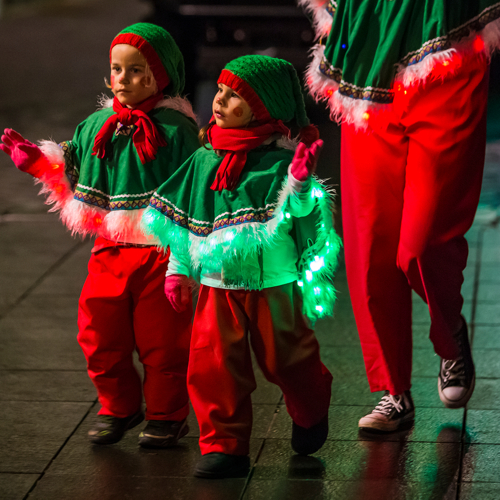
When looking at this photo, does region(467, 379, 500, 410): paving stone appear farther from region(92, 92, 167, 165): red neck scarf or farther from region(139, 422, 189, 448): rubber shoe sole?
region(92, 92, 167, 165): red neck scarf

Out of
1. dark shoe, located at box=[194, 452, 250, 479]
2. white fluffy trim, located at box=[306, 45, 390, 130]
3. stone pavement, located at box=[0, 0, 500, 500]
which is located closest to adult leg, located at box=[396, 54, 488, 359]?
white fluffy trim, located at box=[306, 45, 390, 130]

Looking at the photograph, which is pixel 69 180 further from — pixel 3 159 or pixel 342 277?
pixel 3 159

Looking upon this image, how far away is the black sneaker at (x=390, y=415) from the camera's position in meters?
3.40

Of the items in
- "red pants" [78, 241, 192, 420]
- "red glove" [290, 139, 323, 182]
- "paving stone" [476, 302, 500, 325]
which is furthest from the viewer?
"paving stone" [476, 302, 500, 325]

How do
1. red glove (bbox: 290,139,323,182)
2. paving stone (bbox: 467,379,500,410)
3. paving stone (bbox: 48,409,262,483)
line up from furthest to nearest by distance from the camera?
1. paving stone (bbox: 467,379,500,410)
2. paving stone (bbox: 48,409,262,483)
3. red glove (bbox: 290,139,323,182)

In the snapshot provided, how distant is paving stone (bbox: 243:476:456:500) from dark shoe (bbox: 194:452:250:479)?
9 cm

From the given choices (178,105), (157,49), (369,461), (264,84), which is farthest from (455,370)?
(157,49)

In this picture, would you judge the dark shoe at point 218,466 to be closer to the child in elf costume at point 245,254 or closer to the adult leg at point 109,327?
the child in elf costume at point 245,254

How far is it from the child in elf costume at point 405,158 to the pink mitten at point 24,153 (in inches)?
43.3

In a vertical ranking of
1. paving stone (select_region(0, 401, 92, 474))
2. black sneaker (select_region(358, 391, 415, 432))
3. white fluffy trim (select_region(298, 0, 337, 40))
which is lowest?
paving stone (select_region(0, 401, 92, 474))

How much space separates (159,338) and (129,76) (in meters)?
0.99

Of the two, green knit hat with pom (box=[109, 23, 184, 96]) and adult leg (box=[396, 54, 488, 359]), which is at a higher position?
green knit hat with pom (box=[109, 23, 184, 96])

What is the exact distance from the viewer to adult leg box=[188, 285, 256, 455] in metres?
3.03

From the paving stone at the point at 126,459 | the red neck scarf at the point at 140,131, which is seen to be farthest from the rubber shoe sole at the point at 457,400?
the red neck scarf at the point at 140,131
